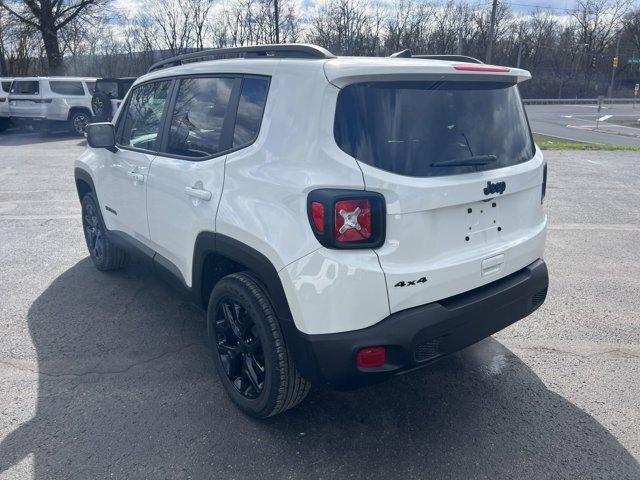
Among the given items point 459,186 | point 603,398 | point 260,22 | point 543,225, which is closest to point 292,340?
point 459,186

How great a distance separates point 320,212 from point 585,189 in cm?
780

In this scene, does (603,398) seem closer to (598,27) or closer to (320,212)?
(320,212)

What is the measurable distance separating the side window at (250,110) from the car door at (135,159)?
3.34 ft

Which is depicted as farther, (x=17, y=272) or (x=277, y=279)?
(x=17, y=272)

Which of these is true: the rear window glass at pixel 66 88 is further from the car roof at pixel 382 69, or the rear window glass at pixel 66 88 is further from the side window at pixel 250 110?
the car roof at pixel 382 69

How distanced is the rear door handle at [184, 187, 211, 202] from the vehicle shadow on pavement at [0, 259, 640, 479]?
1157mm

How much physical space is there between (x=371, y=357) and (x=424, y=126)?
3.58 feet

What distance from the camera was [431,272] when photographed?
7.90 feet

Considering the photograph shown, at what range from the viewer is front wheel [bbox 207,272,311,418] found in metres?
2.59

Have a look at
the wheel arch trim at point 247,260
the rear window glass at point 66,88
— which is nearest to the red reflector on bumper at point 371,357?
the wheel arch trim at point 247,260

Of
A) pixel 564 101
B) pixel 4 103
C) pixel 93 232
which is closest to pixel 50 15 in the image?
pixel 4 103

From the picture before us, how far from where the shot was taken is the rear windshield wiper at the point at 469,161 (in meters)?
2.48

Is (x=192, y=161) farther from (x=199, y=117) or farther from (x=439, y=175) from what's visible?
(x=439, y=175)

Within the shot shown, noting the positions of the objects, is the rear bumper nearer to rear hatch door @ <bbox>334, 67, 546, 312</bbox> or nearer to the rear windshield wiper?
rear hatch door @ <bbox>334, 67, 546, 312</bbox>
